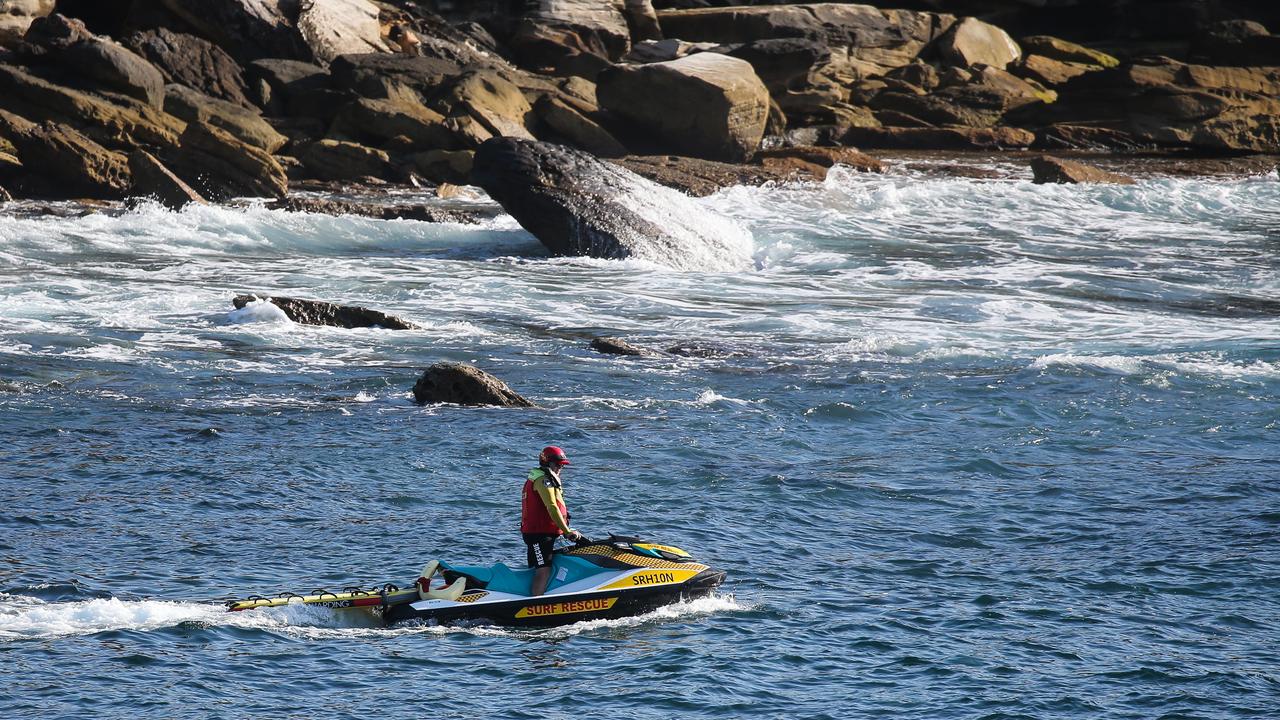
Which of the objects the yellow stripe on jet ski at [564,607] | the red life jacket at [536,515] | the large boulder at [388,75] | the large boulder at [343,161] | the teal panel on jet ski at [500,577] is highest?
the large boulder at [388,75]

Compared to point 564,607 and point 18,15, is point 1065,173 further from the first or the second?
point 18,15

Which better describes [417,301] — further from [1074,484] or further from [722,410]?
[1074,484]

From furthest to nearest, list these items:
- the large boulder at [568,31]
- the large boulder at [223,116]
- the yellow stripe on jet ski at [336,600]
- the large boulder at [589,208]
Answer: the large boulder at [568,31]
the large boulder at [223,116]
the large boulder at [589,208]
the yellow stripe on jet ski at [336,600]

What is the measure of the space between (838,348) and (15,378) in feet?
44.1

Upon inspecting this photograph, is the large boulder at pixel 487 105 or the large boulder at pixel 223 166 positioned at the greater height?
the large boulder at pixel 487 105

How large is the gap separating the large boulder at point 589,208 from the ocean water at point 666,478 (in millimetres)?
612

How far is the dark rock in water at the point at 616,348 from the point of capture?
24.5m

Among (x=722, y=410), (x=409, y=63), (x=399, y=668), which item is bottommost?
(x=399, y=668)

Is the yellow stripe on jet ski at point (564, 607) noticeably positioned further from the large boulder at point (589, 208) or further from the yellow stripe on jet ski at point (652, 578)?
the large boulder at point (589, 208)

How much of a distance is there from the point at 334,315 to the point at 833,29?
127 feet

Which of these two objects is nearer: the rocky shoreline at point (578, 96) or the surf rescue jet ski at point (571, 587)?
the surf rescue jet ski at point (571, 587)

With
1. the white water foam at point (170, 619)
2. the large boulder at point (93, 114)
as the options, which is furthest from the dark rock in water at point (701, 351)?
the large boulder at point (93, 114)

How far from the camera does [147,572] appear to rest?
14.4 metres

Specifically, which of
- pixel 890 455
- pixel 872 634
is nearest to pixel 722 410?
pixel 890 455
